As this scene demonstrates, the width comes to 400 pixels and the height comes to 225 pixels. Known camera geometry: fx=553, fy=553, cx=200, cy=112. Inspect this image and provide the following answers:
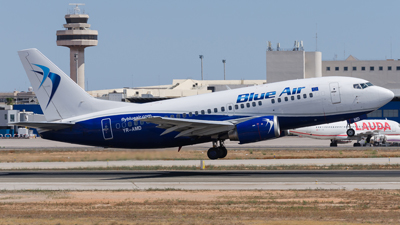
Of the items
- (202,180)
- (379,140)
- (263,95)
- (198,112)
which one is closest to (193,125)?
(198,112)

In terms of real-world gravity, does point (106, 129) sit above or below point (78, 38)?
below

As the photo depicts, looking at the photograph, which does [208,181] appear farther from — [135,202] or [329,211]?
[329,211]

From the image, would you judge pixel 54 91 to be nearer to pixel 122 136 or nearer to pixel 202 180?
pixel 122 136

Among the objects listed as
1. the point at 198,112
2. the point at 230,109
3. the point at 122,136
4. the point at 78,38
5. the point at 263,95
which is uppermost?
the point at 78,38

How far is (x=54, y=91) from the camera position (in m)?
39.4

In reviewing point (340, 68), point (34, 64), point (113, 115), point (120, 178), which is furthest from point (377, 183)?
point (340, 68)

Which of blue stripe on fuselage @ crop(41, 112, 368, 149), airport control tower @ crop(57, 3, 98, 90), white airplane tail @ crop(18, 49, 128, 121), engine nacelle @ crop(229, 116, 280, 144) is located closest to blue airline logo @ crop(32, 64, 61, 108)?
white airplane tail @ crop(18, 49, 128, 121)

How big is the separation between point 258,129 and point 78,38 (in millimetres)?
158066

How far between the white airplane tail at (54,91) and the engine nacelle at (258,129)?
9.51 meters

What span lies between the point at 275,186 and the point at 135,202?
839 centimetres

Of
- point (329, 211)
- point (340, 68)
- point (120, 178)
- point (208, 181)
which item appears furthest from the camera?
point (340, 68)

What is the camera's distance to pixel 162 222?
1962 centimetres

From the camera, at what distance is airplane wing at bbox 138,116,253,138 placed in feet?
117

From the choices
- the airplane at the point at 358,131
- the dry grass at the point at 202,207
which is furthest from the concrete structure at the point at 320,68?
the dry grass at the point at 202,207
